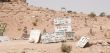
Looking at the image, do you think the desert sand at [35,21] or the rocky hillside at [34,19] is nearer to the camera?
the desert sand at [35,21]

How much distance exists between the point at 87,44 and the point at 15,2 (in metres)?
25.1

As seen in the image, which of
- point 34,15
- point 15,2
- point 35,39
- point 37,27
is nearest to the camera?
point 35,39

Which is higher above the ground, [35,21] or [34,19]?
[34,19]

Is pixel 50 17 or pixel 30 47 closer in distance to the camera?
pixel 30 47

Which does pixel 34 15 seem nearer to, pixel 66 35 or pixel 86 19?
pixel 86 19

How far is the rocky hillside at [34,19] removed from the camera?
38750 mm

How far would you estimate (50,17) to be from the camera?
41.7 m

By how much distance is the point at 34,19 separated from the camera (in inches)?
1622

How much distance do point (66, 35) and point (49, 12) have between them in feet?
58.7

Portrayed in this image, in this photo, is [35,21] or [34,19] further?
[34,19]

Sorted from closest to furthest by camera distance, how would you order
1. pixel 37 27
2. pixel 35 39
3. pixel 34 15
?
pixel 35 39
pixel 37 27
pixel 34 15

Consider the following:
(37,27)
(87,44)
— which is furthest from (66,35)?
(37,27)

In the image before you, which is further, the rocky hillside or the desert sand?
the rocky hillside

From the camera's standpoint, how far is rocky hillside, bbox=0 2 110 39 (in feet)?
127
